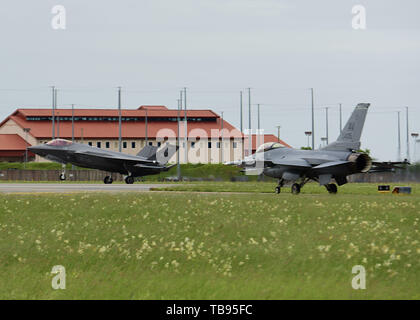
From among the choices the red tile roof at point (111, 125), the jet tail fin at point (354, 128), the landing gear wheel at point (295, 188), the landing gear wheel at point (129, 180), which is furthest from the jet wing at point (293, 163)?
the red tile roof at point (111, 125)

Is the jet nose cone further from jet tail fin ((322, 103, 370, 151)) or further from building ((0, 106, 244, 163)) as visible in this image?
building ((0, 106, 244, 163))

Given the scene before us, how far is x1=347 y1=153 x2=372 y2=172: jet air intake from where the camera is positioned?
34.1 meters

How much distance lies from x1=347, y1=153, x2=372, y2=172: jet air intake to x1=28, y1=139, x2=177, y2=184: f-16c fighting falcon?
30.6 meters

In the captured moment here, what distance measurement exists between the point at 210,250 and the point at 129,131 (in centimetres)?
11076

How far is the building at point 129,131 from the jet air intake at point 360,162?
268ft

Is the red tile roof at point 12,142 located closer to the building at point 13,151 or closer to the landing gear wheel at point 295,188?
the building at point 13,151

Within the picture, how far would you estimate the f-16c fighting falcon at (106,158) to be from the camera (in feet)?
187

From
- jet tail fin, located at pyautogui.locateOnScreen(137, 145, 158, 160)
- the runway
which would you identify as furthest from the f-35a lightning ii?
jet tail fin, located at pyautogui.locateOnScreen(137, 145, 158, 160)

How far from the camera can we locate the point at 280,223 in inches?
704

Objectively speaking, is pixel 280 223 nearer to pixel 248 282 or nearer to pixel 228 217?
pixel 228 217

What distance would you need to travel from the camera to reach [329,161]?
3525cm
